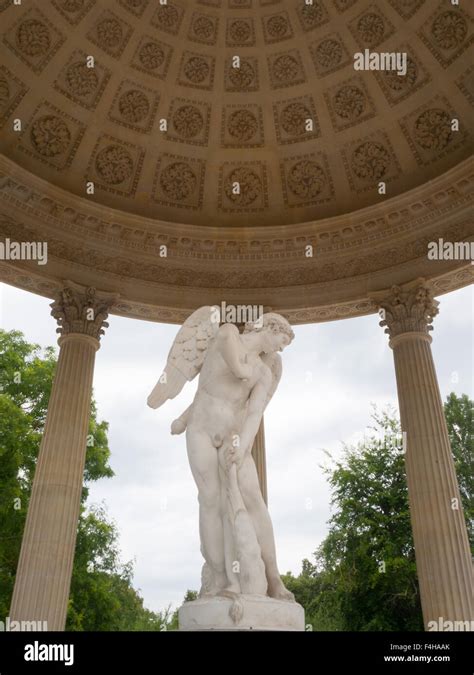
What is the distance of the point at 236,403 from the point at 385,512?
3541 cm

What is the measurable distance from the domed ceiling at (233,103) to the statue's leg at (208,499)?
79.3 ft

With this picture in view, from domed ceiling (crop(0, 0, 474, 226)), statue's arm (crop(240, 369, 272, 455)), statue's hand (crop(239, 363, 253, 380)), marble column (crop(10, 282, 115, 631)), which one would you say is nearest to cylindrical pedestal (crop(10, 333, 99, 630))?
marble column (crop(10, 282, 115, 631))

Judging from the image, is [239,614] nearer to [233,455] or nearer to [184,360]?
[233,455]

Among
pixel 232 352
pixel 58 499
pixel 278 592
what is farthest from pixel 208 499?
pixel 58 499

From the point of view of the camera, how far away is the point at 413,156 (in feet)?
104

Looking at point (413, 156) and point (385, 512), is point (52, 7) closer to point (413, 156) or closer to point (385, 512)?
point (413, 156)

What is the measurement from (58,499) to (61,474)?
3.20ft

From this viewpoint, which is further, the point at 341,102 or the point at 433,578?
the point at 341,102

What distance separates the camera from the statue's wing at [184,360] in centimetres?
1196

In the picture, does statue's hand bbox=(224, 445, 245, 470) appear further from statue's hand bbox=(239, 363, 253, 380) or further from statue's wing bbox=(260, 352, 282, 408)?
statue's wing bbox=(260, 352, 282, 408)

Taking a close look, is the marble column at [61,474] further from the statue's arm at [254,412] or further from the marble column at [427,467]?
the statue's arm at [254,412]

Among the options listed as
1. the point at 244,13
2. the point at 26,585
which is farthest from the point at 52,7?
the point at 26,585

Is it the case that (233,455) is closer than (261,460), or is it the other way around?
(233,455)

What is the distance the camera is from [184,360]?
39.7 feet
